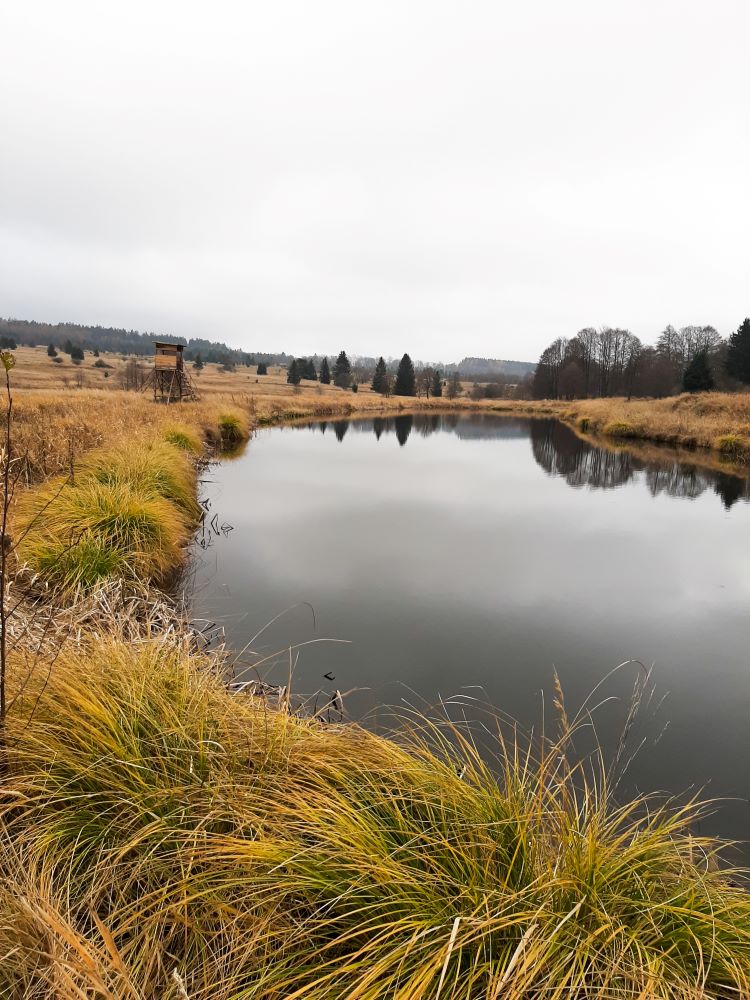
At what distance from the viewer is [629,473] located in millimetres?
14625

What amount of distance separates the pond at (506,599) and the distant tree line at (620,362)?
39534 millimetres

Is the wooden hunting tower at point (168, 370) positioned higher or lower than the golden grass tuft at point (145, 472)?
higher

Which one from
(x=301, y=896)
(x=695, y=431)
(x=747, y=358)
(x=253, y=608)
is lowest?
(x=253, y=608)

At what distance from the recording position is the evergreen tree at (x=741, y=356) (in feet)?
122

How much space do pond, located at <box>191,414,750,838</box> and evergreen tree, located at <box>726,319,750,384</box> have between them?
105 feet

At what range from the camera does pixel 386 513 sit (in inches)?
377

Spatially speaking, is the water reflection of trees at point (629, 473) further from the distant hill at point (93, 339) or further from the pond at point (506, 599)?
the distant hill at point (93, 339)

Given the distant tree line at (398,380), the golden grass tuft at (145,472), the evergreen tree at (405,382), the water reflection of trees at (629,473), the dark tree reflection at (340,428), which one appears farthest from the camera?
the distant tree line at (398,380)

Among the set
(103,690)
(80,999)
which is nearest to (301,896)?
(80,999)

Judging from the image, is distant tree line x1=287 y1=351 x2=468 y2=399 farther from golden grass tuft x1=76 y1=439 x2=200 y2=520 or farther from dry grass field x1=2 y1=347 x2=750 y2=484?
golden grass tuft x1=76 y1=439 x2=200 y2=520

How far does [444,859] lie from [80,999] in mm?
1037

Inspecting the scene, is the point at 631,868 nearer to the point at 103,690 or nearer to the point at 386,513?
the point at 103,690

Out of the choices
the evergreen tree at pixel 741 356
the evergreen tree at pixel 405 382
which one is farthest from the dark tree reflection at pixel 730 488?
the evergreen tree at pixel 405 382

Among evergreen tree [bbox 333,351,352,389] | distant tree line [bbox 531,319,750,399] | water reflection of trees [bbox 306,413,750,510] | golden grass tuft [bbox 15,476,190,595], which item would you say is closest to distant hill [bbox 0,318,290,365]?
evergreen tree [bbox 333,351,352,389]
